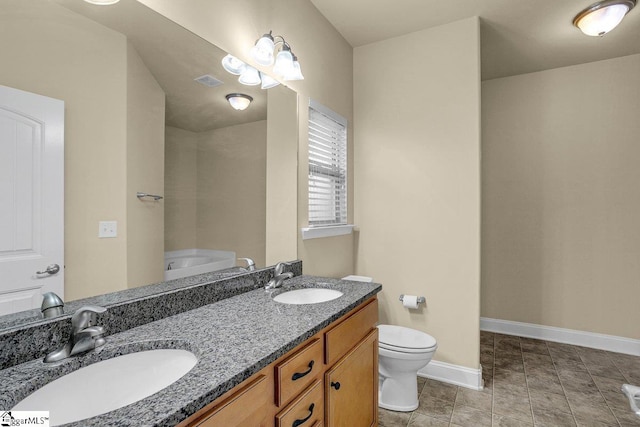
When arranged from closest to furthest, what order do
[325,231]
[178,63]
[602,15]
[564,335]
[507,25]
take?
[178,63] < [602,15] < [325,231] < [507,25] < [564,335]

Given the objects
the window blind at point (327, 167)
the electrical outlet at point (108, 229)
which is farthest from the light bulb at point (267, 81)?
the electrical outlet at point (108, 229)

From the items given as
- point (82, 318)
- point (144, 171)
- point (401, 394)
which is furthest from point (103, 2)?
point (401, 394)

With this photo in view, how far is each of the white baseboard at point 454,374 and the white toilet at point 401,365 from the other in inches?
17.6

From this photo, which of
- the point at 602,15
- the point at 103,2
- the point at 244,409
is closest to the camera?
the point at 244,409

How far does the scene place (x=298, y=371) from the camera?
1083mm

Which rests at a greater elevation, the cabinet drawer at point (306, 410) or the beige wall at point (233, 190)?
the beige wall at point (233, 190)

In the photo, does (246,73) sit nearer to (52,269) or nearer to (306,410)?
(52,269)

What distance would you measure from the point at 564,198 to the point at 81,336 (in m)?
3.85

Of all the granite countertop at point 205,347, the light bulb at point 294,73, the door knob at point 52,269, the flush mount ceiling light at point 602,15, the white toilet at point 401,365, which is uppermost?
the flush mount ceiling light at point 602,15

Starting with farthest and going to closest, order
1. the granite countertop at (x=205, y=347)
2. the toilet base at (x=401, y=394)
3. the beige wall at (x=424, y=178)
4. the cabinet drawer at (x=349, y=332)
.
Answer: the beige wall at (x=424, y=178) → the toilet base at (x=401, y=394) → the cabinet drawer at (x=349, y=332) → the granite countertop at (x=205, y=347)

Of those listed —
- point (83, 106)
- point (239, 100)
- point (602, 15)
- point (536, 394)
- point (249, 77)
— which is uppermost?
point (602, 15)

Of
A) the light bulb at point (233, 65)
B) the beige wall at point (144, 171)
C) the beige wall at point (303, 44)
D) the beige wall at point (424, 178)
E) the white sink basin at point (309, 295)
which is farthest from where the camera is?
the beige wall at point (424, 178)

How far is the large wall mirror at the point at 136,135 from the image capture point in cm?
96

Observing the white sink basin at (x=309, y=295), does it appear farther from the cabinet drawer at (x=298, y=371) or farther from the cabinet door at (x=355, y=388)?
the cabinet drawer at (x=298, y=371)
